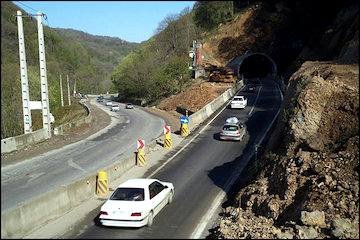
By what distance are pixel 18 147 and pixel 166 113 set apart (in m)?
30.6

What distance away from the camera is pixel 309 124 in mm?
19906

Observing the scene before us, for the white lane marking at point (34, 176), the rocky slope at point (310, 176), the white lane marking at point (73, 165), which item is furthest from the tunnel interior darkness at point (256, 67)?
the white lane marking at point (34, 176)

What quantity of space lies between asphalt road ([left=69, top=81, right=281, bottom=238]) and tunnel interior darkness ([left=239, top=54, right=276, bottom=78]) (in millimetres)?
50061

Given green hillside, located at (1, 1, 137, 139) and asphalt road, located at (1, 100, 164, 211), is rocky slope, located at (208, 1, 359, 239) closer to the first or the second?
asphalt road, located at (1, 100, 164, 211)

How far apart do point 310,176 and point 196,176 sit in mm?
8636

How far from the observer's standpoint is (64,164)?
28.7 m

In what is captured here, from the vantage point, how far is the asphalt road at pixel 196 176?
15853 millimetres

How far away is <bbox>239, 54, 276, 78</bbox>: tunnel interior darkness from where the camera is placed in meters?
95.3

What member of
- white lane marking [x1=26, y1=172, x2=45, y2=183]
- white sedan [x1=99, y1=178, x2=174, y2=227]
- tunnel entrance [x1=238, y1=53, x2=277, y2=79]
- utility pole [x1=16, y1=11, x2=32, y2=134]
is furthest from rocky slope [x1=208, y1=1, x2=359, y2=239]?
tunnel entrance [x1=238, y1=53, x2=277, y2=79]

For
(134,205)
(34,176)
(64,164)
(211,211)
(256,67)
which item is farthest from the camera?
(256,67)

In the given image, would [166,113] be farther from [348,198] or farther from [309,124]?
[348,198]

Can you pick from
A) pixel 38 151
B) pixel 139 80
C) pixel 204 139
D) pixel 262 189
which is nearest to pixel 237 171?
pixel 262 189

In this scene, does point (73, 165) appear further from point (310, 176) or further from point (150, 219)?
point (310, 176)

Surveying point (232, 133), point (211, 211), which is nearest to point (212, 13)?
point (232, 133)
